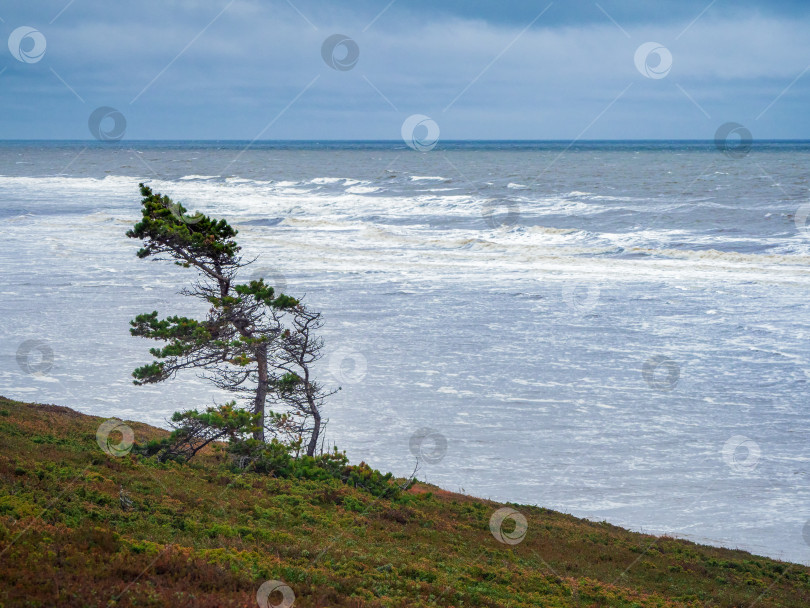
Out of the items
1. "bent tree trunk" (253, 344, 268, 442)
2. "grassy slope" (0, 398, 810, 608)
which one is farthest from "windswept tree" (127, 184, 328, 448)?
"grassy slope" (0, 398, 810, 608)

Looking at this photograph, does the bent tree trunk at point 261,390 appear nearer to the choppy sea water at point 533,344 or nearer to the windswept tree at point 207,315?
the windswept tree at point 207,315

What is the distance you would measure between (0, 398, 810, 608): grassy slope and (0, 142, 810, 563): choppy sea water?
2202 mm

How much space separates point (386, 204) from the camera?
76.0 meters

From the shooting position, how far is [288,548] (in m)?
8.31

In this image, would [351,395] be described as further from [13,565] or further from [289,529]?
[13,565]

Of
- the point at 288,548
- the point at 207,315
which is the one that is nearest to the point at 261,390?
the point at 207,315

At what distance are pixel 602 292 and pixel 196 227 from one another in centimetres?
2612

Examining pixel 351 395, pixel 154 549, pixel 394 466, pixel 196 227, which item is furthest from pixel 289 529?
pixel 351 395

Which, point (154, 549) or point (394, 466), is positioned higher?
point (394, 466)

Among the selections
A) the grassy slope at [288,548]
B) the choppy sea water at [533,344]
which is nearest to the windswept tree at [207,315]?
the grassy slope at [288,548]

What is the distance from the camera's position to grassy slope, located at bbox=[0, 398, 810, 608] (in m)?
6.21

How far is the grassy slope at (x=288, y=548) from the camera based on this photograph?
6211 millimetres

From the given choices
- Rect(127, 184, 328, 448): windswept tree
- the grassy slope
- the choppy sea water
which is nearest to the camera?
the grassy slope

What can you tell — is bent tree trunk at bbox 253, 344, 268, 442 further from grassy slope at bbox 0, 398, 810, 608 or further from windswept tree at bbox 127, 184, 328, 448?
grassy slope at bbox 0, 398, 810, 608
